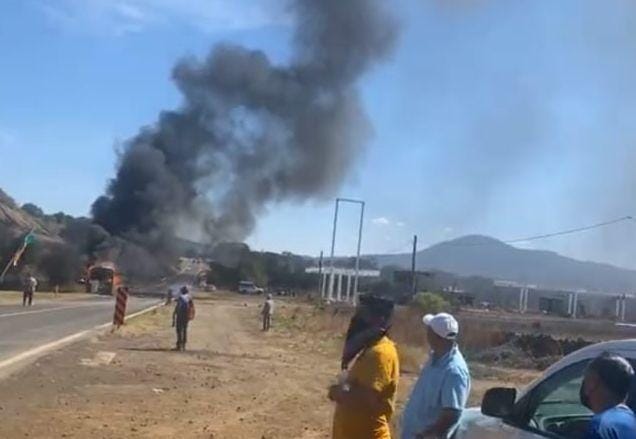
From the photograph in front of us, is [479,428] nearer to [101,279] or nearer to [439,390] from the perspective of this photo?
[439,390]

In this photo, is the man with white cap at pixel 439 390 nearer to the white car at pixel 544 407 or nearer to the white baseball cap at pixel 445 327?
the white baseball cap at pixel 445 327

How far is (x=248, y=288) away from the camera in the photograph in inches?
4173

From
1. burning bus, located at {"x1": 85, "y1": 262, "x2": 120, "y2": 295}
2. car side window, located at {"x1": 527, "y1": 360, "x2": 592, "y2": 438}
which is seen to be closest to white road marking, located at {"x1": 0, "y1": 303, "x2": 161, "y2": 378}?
car side window, located at {"x1": 527, "y1": 360, "x2": 592, "y2": 438}

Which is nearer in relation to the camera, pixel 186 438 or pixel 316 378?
pixel 186 438

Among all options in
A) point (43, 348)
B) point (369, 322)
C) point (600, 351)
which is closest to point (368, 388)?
point (369, 322)

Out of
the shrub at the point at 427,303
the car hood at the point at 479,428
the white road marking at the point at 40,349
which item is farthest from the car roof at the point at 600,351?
the shrub at the point at 427,303

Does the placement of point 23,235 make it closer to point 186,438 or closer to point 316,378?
point 316,378

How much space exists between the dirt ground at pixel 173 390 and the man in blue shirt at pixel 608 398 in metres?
9.33

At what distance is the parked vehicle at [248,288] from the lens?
343 feet

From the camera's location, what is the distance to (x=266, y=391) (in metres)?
18.6

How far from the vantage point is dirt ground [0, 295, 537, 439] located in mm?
13570

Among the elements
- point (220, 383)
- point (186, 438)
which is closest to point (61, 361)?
point (220, 383)

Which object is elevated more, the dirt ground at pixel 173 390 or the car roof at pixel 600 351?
the car roof at pixel 600 351

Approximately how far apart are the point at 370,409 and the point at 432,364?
422 mm
